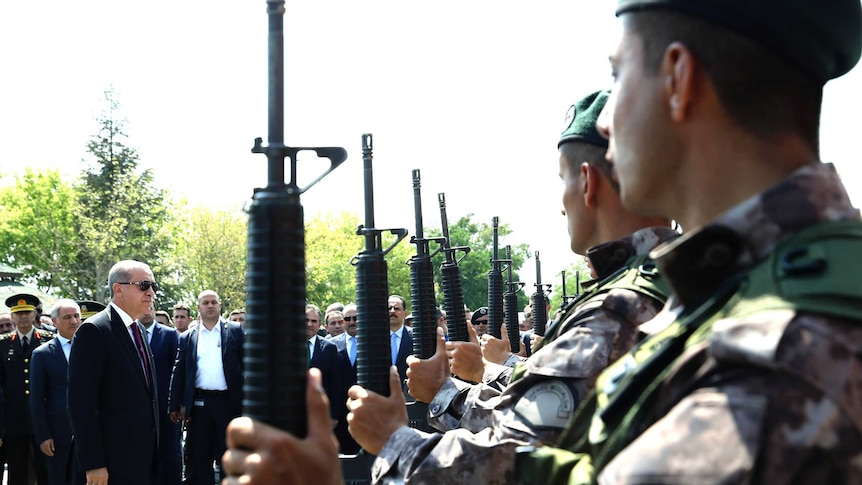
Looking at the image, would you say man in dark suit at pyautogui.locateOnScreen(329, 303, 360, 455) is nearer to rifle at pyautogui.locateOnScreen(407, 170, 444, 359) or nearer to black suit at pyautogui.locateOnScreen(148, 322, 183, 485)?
black suit at pyautogui.locateOnScreen(148, 322, 183, 485)

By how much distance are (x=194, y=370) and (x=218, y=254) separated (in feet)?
107

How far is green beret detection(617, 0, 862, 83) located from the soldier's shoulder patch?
1.27 m

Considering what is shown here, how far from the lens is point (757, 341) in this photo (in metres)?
1.16

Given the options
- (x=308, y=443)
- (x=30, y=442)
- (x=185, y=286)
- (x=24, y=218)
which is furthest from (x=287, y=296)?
(x=24, y=218)

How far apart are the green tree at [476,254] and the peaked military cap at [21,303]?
41941 millimetres

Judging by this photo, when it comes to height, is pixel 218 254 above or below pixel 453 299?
above

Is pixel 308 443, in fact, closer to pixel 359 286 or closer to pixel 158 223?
pixel 359 286

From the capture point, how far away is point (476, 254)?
5750 centimetres

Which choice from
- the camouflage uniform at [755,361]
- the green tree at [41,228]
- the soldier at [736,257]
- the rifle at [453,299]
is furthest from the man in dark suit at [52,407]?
the green tree at [41,228]

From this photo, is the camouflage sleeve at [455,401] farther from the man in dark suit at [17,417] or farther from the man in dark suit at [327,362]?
the man in dark suit at [17,417]

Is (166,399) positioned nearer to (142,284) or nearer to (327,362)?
(327,362)

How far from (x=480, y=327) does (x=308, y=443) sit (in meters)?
14.6

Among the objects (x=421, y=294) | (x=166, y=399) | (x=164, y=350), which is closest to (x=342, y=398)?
(x=166, y=399)

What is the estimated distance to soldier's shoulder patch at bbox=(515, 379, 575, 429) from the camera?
2457mm
